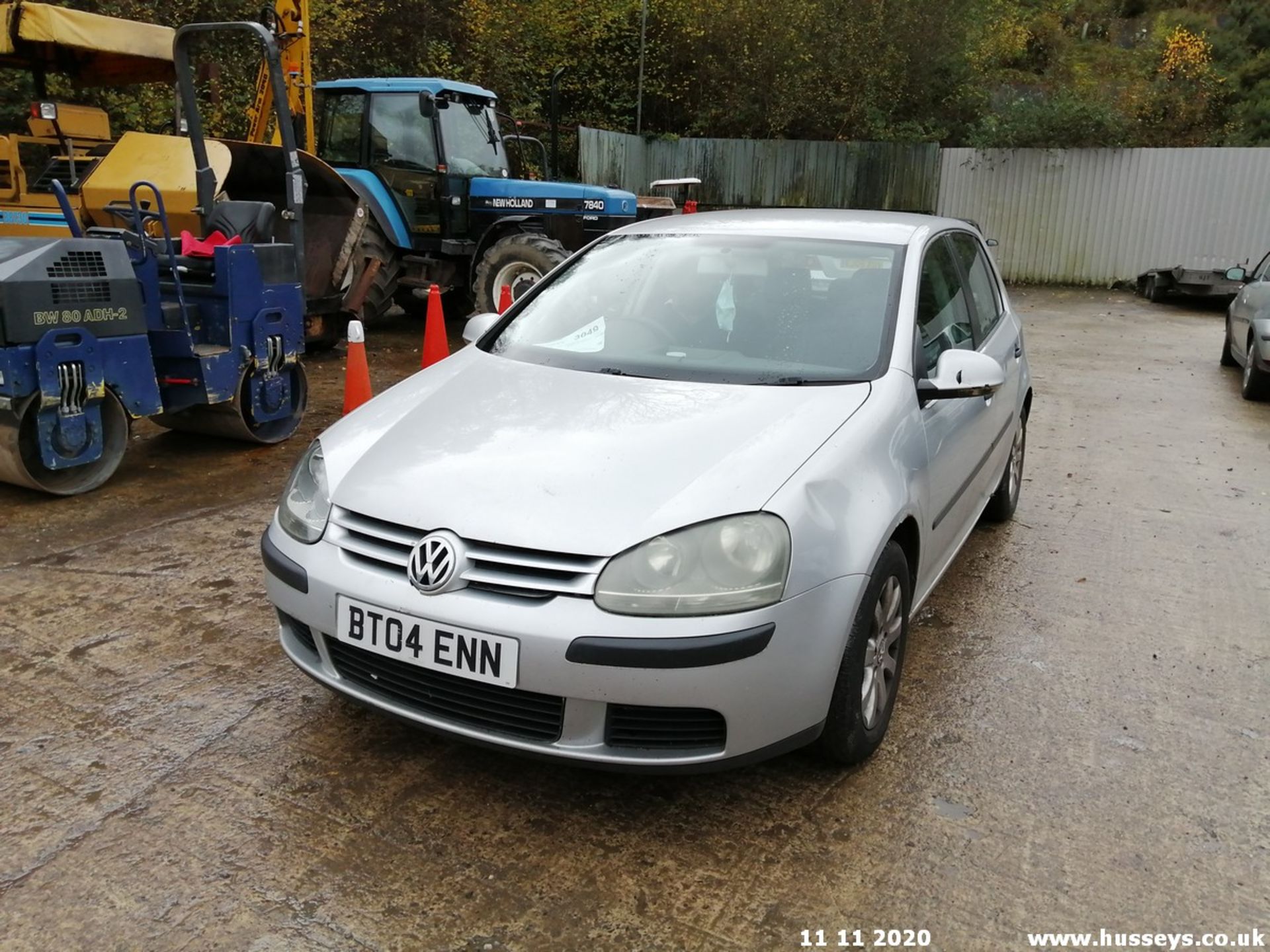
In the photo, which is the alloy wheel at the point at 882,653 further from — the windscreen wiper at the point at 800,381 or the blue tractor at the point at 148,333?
the blue tractor at the point at 148,333

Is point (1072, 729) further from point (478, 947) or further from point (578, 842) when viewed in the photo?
point (478, 947)

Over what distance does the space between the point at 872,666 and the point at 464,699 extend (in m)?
1.16

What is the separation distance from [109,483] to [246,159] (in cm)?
390

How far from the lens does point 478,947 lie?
2.21 metres

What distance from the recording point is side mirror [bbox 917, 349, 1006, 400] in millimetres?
3266

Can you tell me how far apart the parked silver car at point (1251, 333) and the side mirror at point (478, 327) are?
22.7 ft

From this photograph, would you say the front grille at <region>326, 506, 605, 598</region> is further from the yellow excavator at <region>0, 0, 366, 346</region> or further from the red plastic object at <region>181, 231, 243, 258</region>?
the yellow excavator at <region>0, 0, 366, 346</region>

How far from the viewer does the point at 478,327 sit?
4.10 metres

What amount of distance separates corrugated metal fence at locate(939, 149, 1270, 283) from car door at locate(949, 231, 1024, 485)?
14933 mm

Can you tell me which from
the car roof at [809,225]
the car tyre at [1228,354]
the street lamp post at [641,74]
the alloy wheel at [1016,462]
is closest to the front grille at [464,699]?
the car roof at [809,225]

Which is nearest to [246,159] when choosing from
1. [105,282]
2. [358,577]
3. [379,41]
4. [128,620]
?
[105,282]

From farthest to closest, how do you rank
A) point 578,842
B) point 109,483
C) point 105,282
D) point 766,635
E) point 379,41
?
1. point 379,41
2. point 109,483
3. point 105,282
4. point 578,842
5. point 766,635

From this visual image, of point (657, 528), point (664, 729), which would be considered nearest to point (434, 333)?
point (657, 528)

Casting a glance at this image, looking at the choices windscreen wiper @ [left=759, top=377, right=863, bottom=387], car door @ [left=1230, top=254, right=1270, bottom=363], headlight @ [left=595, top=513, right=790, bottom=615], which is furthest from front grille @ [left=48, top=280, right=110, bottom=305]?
car door @ [left=1230, top=254, right=1270, bottom=363]
